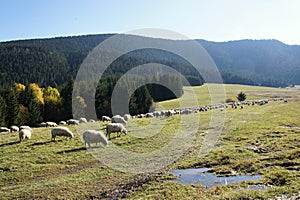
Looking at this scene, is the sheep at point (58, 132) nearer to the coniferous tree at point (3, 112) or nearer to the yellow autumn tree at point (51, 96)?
the coniferous tree at point (3, 112)

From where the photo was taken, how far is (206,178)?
18.3 metres

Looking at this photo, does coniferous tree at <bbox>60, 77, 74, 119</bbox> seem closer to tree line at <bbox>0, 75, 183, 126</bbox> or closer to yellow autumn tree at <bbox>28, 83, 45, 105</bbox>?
→ tree line at <bbox>0, 75, 183, 126</bbox>

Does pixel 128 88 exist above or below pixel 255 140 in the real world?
above

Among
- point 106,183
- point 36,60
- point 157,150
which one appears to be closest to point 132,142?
point 157,150

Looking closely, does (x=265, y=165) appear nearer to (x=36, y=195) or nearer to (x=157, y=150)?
(x=157, y=150)

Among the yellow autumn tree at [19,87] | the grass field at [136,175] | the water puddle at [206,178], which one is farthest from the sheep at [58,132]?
the yellow autumn tree at [19,87]

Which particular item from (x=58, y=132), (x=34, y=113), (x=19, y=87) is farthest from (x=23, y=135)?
(x=19, y=87)

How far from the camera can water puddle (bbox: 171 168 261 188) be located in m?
17.3

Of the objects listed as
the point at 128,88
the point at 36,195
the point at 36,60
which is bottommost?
the point at 36,195

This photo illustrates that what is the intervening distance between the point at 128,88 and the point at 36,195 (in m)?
78.2

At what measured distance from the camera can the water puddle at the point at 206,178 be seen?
17.3 meters

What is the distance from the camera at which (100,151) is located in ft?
85.7

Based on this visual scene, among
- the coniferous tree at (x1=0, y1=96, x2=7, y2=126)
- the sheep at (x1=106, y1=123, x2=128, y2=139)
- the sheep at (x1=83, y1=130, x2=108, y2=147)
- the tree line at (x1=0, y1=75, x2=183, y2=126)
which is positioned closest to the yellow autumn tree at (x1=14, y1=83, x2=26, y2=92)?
the tree line at (x1=0, y1=75, x2=183, y2=126)

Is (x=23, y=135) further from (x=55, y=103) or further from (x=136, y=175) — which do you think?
(x=55, y=103)
